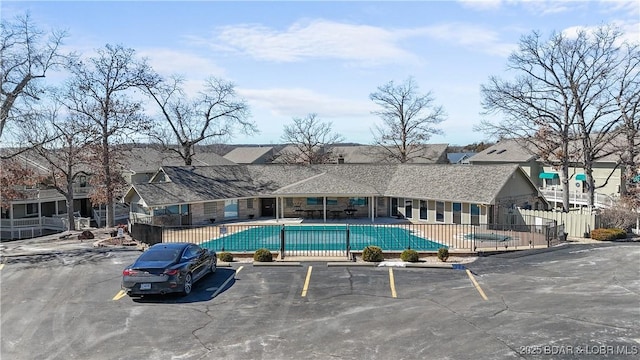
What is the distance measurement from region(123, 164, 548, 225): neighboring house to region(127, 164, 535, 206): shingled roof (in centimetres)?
6

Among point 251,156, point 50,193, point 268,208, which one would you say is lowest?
point 268,208

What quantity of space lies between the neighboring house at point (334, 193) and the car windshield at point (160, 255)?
17591 millimetres

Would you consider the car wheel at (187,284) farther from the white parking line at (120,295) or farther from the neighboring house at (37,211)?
Result: the neighboring house at (37,211)

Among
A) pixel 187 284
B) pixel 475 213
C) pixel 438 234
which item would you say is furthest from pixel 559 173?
pixel 187 284

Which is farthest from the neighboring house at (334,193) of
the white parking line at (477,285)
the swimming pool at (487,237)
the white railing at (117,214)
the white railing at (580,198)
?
the white parking line at (477,285)

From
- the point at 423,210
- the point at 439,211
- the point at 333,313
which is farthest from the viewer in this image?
the point at 423,210

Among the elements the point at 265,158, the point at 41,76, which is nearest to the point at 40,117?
the point at 41,76

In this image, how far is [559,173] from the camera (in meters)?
53.1

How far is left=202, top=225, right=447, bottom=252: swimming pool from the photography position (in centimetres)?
2589

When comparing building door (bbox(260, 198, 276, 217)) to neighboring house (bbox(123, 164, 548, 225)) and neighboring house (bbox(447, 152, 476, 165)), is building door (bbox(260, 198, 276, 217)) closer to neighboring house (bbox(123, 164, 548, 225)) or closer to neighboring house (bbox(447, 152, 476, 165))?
neighboring house (bbox(123, 164, 548, 225))

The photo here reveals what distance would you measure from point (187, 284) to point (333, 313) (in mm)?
5104

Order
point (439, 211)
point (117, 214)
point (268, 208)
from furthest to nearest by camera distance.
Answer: point (117, 214), point (268, 208), point (439, 211)

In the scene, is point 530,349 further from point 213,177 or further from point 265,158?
point 265,158

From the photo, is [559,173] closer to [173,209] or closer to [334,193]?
[334,193]
